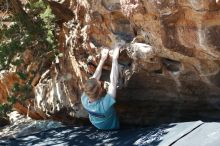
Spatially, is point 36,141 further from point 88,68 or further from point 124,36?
point 124,36

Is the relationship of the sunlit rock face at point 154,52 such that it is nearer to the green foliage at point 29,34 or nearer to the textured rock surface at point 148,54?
the textured rock surface at point 148,54

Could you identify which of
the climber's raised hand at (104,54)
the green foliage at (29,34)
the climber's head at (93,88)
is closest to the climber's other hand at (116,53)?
the climber's raised hand at (104,54)

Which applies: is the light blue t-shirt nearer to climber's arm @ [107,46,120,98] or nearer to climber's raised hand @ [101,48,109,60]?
climber's arm @ [107,46,120,98]

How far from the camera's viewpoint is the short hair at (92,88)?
5.18 metres

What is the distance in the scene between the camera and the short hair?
5.18 meters

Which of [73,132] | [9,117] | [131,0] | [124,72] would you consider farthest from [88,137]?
[9,117]

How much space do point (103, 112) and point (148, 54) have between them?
0.83 meters

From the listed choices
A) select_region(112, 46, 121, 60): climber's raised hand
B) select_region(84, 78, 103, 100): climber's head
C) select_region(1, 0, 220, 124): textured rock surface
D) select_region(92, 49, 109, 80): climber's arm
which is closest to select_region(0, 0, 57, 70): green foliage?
select_region(1, 0, 220, 124): textured rock surface

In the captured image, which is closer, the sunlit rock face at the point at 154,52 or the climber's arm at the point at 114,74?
the sunlit rock face at the point at 154,52

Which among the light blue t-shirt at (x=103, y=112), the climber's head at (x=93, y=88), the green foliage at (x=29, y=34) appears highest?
the green foliage at (x=29, y=34)

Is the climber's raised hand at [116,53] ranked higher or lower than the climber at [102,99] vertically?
higher

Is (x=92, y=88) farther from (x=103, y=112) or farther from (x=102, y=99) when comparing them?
(x=103, y=112)

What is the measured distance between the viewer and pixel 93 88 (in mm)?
5234

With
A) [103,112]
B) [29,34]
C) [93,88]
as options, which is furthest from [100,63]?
[29,34]
